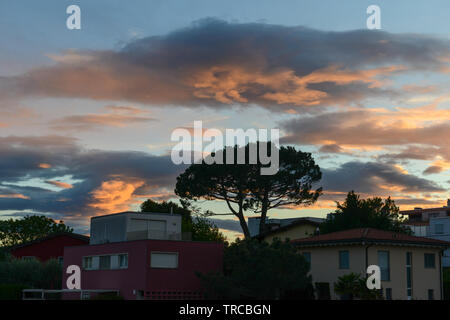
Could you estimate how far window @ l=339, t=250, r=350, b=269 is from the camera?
48088 mm

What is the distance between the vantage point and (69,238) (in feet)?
234

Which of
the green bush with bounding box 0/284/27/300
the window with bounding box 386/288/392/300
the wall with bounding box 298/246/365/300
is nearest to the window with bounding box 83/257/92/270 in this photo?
the green bush with bounding box 0/284/27/300

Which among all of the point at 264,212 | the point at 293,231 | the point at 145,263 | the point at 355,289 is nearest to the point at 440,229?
the point at 293,231

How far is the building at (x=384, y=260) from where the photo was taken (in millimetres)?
47188

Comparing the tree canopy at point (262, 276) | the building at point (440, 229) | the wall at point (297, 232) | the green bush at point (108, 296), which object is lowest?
the green bush at point (108, 296)

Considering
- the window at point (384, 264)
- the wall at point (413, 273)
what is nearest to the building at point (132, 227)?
the window at point (384, 264)

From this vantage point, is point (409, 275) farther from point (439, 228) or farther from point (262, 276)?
point (439, 228)

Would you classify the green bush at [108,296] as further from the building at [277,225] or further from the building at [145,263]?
the building at [277,225]

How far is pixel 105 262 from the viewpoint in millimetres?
52438

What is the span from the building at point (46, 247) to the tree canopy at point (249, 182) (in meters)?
14.2

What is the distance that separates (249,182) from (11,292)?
31112 millimetres
